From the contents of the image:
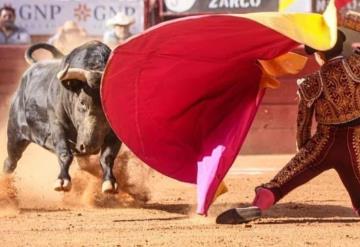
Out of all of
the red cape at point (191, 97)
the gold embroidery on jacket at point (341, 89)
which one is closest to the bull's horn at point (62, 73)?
the red cape at point (191, 97)

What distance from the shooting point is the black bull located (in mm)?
6137

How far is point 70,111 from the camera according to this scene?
6348 mm

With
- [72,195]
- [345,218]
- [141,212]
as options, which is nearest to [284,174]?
[345,218]

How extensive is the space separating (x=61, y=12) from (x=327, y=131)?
19.7 ft

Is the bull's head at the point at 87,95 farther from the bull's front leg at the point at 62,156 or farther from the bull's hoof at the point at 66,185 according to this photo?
the bull's hoof at the point at 66,185

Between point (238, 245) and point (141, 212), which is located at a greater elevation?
point (238, 245)

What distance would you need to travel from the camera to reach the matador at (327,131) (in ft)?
17.4

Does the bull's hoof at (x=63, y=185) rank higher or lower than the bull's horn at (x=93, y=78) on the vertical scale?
lower

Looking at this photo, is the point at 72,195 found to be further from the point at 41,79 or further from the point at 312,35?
the point at 312,35

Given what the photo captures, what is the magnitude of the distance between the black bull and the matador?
101 centimetres

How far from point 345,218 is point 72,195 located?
5.91 feet

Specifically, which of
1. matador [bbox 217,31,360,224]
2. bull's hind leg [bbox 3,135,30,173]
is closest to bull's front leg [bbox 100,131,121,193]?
matador [bbox 217,31,360,224]

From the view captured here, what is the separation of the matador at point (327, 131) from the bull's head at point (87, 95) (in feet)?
3.41

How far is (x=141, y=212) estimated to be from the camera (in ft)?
20.1
